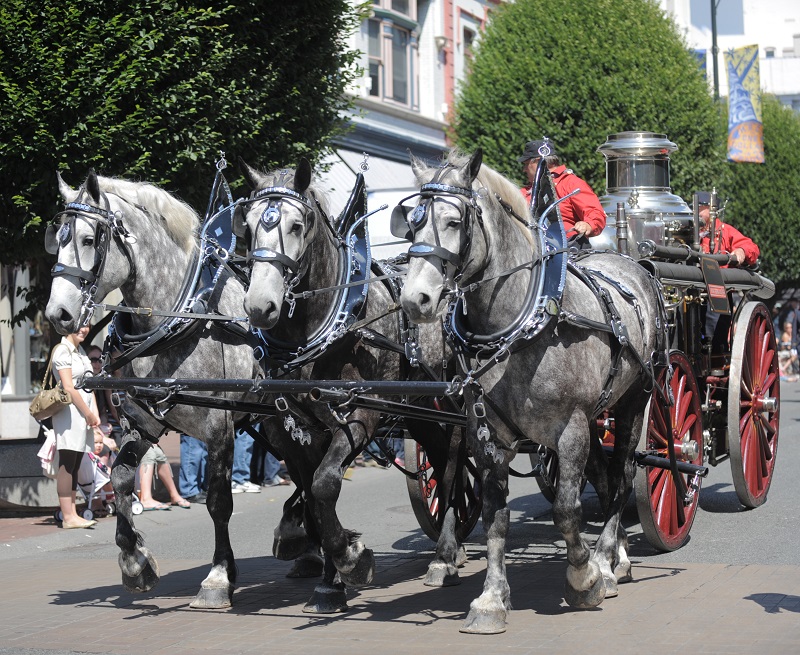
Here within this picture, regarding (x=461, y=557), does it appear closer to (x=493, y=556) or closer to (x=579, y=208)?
(x=493, y=556)

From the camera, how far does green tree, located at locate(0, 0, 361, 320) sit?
9.82 m

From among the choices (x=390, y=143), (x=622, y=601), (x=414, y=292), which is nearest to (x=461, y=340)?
(x=414, y=292)

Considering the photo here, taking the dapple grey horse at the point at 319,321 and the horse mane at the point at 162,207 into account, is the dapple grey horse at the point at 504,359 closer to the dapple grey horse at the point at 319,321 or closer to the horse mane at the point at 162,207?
the dapple grey horse at the point at 319,321

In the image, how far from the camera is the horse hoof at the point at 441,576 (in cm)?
724

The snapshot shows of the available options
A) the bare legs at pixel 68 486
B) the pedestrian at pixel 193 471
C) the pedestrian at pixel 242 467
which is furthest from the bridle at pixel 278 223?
the pedestrian at pixel 242 467

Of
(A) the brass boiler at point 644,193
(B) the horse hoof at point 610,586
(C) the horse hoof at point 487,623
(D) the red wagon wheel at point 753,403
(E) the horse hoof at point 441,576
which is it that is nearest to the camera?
(C) the horse hoof at point 487,623

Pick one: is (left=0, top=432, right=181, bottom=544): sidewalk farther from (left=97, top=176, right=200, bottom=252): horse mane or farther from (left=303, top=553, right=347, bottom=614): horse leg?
(left=303, top=553, right=347, bottom=614): horse leg

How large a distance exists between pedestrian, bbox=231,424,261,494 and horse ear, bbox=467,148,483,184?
22.7ft

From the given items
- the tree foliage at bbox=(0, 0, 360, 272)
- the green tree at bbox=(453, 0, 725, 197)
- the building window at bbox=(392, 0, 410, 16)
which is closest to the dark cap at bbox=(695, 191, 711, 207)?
the tree foliage at bbox=(0, 0, 360, 272)

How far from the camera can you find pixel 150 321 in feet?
22.2

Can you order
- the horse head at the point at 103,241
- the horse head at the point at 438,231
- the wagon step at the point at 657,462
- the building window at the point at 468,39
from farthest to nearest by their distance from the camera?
1. the building window at the point at 468,39
2. the wagon step at the point at 657,462
3. the horse head at the point at 103,241
4. the horse head at the point at 438,231

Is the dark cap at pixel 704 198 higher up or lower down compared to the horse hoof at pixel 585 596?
higher up

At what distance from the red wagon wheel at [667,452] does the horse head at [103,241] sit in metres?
3.18

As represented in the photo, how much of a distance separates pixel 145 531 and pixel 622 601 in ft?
16.2
